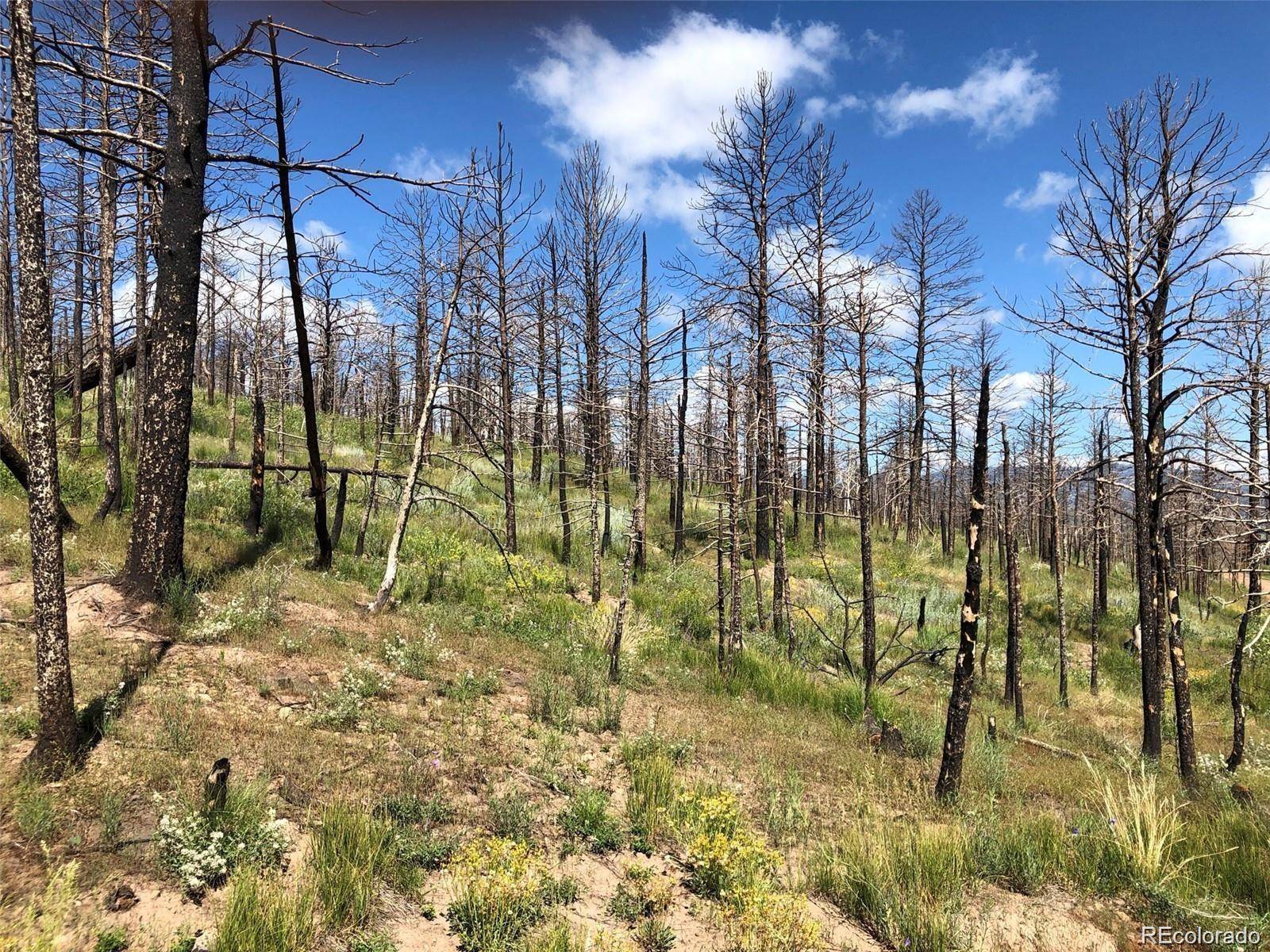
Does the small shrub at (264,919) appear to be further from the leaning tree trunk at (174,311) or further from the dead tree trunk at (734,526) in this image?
the dead tree trunk at (734,526)

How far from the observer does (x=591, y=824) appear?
16.3ft

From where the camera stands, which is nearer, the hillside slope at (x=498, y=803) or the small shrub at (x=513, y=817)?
the hillside slope at (x=498, y=803)

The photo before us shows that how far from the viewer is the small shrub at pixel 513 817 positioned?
15.0 ft

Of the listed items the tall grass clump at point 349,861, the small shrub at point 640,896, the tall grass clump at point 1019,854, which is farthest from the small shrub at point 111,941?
the tall grass clump at point 1019,854

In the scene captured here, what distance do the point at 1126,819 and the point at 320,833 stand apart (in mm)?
6652

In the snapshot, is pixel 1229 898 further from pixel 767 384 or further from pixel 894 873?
pixel 767 384

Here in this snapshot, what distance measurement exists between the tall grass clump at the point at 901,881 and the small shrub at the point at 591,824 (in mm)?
1632

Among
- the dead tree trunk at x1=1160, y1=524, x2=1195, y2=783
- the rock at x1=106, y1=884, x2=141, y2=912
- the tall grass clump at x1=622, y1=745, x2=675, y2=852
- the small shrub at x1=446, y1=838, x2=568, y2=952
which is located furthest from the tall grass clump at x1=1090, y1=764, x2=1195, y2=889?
the rock at x1=106, y1=884, x2=141, y2=912

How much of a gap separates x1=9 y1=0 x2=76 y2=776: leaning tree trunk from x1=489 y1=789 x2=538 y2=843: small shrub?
2.87m

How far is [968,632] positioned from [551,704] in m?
4.77

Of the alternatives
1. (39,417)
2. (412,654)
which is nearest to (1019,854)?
(412,654)

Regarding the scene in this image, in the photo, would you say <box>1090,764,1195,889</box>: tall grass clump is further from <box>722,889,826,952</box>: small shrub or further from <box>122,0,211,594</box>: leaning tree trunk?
<box>122,0,211,594</box>: leaning tree trunk

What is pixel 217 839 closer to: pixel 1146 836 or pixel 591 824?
pixel 591 824

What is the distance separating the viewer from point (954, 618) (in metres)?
19.7
